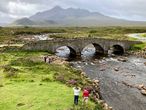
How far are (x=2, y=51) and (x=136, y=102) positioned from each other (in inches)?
1743

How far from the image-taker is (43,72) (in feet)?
180

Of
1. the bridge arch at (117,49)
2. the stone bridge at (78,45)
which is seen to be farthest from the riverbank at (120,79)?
the bridge arch at (117,49)

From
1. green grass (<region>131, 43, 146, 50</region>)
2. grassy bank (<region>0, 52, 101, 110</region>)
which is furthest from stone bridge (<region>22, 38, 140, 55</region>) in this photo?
grassy bank (<region>0, 52, 101, 110</region>)

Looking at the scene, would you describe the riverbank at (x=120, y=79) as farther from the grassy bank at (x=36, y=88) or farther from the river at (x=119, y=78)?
the grassy bank at (x=36, y=88)

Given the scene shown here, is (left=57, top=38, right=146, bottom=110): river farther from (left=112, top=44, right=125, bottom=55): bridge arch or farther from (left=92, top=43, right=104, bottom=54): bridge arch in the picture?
(left=112, top=44, right=125, bottom=55): bridge arch

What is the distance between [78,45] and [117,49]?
21.1 meters

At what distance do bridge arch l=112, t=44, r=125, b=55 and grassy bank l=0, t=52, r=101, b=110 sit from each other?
53.3m

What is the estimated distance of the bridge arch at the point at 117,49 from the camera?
10982 centimetres

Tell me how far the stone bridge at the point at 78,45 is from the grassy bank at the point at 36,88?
26.1m

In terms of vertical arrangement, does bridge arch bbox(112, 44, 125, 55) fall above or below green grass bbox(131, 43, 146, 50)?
below

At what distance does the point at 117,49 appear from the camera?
114688mm

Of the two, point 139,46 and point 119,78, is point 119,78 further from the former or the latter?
point 139,46

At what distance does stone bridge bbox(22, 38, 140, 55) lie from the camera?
8800 cm

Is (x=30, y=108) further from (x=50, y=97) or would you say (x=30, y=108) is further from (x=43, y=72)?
(x=43, y=72)
